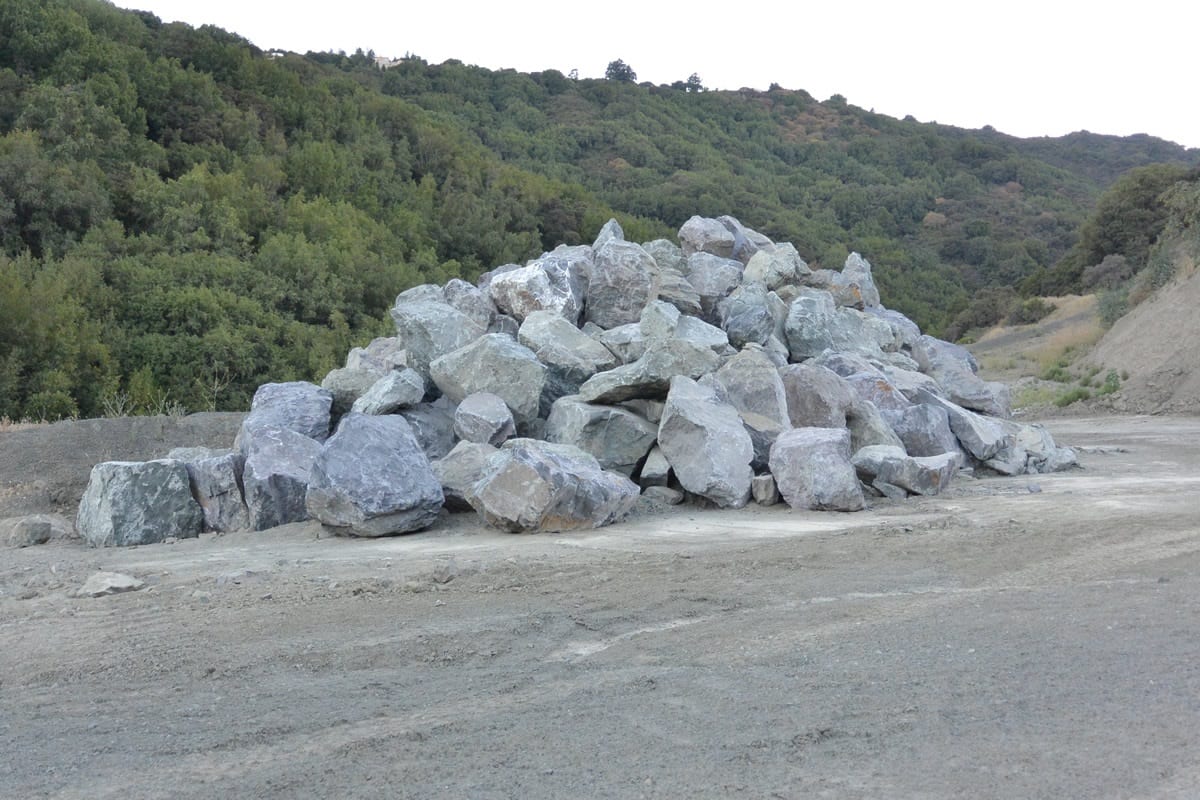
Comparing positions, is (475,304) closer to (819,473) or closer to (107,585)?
(819,473)

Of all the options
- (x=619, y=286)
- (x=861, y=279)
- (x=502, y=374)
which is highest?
(x=861, y=279)

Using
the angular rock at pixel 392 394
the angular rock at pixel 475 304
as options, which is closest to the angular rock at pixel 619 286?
the angular rock at pixel 475 304

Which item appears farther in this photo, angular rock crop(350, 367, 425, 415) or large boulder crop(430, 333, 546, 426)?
large boulder crop(430, 333, 546, 426)

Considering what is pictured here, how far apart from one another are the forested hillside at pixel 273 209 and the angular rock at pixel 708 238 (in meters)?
8.79

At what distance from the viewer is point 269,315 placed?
2477 centimetres

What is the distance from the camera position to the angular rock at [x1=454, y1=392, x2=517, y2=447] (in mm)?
8820

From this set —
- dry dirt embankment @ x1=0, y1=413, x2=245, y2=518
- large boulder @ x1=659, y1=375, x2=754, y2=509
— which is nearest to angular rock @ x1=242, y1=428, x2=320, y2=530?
dry dirt embankment @ x1=0, y1=413, x2=245, y2=518

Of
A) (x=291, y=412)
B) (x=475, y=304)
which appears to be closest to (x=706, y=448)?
(x=291, y=412)

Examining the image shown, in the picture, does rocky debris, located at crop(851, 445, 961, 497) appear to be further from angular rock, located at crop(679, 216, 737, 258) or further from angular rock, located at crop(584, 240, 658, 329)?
angular rock, located at crop(679, 216, 737, 258)

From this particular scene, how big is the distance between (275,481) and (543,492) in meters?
2.38

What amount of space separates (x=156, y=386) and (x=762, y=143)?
202 ft

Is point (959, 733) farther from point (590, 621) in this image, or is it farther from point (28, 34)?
point (28, 34)

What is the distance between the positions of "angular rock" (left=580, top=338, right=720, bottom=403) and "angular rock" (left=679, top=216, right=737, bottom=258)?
15.7 feet

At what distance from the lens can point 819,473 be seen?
8.16m
